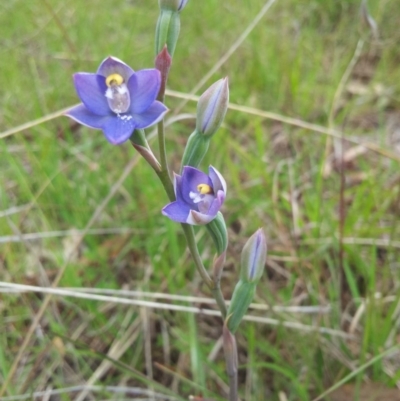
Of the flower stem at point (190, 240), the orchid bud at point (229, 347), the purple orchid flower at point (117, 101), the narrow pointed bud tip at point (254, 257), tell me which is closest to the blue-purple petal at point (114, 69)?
the purple orchid flower at point (117, 101)

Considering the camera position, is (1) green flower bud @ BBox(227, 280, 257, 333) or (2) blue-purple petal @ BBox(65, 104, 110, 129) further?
(1) green flower bud @ BBox(227, 280, 257, 333)

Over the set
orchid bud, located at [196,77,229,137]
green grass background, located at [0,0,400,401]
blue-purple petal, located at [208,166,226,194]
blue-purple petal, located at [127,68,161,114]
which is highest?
blue-purple petal, located at [127,68,161,114]

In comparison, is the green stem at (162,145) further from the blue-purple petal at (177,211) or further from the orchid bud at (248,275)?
the orchid bud at (248,275)

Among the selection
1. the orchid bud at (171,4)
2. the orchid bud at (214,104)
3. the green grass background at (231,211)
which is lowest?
the green grass background at (231,211)

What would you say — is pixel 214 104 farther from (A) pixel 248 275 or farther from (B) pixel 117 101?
(A) pixel 248 275

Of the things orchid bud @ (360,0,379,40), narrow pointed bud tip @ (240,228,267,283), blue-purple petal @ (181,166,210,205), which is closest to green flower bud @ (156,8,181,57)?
blue-purple petal @ (181,166,210,205)

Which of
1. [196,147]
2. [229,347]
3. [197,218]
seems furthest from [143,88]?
[229,347]

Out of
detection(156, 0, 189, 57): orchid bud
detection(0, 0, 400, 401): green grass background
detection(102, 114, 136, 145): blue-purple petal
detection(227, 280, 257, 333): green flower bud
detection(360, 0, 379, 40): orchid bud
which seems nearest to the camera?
detection(102, 114, 136, 145): blue-purple petal

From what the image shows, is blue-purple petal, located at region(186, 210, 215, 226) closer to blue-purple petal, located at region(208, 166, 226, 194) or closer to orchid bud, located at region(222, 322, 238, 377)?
blue-purple petal, located at region(208, 166, 226, 194)
